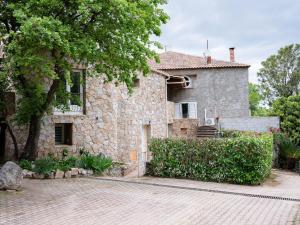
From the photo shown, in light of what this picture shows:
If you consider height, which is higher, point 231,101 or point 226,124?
point 231,101

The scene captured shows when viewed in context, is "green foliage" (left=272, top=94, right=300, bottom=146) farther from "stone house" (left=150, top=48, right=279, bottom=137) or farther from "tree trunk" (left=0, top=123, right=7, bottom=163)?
"tree trunk" (left=0, top=123, right=7, bottom=163)

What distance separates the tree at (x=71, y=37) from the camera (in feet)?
37.0

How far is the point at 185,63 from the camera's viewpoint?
33469 millimetres

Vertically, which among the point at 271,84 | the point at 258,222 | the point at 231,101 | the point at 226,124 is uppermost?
the point at 271,84

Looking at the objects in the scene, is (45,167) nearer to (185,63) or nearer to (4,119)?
(4,119)

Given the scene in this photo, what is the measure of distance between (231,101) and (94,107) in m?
17.5

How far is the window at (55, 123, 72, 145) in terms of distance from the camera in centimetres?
1855

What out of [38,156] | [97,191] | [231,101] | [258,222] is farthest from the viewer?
[231,101]

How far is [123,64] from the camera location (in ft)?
45.4

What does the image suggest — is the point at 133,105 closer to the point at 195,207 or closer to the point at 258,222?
the point at 195,207

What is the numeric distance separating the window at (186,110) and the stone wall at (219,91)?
0.42 m

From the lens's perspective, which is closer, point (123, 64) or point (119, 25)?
point (119, 25)

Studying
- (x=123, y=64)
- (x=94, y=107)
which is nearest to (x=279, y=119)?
(x=94, y=107)

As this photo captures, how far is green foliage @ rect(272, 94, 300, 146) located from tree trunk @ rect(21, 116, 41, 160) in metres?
19.9
